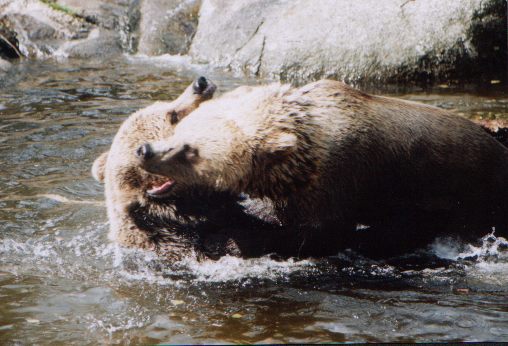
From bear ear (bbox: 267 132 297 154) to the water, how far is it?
2.94ft

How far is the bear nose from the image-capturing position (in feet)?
18.0

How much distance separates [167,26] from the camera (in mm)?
14914

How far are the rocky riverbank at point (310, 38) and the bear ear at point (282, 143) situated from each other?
19.6ft

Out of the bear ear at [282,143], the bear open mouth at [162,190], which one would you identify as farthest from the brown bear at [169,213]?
the bear ear at [282,143]

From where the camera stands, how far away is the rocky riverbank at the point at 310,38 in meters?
11.0

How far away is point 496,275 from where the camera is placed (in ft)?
17.5

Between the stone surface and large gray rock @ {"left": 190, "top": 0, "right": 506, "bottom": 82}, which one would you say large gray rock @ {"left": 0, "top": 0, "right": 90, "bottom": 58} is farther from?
large gray rock @ {"left": 190, "top": 0, "right": 506, "bottom": 82}

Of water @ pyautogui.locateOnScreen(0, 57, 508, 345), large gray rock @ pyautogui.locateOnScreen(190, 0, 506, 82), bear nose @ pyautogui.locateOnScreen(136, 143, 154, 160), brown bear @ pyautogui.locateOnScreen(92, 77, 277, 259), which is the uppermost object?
large gray rock @ pyautogui.locateOnScreen(190, 0, 506, 82)

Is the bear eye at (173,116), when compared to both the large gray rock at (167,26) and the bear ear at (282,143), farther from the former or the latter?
the large gray rock at (167,26)

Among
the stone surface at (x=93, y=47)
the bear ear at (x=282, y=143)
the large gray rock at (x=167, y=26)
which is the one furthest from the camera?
the stone surface at (x=93, y=47)

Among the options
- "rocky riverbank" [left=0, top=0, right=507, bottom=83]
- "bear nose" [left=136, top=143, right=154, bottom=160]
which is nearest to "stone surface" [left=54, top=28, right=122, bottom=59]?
"rocky riverbank" [left=0, top=0, right=507, bottom=83]

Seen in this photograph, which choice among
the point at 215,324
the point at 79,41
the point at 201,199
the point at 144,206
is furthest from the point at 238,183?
the point at 79,41

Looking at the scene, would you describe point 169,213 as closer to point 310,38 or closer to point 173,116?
point 173,116

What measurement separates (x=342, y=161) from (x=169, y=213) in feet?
4.94
